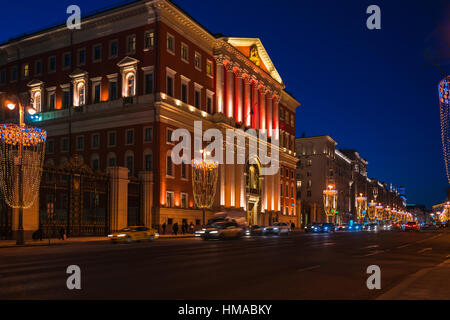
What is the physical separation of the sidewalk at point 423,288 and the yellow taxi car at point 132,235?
25038mm

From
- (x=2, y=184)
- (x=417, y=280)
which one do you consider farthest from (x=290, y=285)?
(x=2, y=184)

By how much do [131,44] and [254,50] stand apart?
24121mm

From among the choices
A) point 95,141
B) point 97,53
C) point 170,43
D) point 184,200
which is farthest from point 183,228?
point 97,53

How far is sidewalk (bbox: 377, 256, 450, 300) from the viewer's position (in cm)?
1038

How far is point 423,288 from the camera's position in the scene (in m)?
11.5

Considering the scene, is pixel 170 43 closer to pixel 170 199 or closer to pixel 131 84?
pixel 131 84

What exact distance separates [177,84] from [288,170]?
38271mm

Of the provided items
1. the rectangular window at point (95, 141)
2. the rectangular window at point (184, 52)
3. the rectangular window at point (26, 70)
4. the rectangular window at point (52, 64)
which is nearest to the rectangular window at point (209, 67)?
the rectangular window at point (184, 52)

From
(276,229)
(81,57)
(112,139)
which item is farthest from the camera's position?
(81,57)

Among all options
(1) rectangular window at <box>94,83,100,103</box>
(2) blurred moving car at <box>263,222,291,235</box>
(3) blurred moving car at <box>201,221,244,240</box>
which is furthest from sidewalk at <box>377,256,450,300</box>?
(1) rectangular window at <box>94,83,100,103</box>

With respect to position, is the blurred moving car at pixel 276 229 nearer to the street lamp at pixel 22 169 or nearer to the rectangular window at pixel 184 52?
the rectangular window at pixel 184 52
